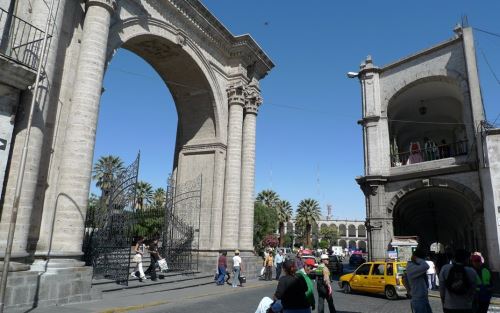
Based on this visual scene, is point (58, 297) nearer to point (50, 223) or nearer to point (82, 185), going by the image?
point (50, 223)

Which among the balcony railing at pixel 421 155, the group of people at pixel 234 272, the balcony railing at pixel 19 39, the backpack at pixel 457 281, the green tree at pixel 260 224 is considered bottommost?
the group of people at pixel 234 272

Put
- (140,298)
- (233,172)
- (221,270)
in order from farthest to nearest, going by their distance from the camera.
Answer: (233,172)
(221,270)
(140,298)

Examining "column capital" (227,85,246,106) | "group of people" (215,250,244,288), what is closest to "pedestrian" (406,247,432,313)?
"group of people" (215,250,244,288)

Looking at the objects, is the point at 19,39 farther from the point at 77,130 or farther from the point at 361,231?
the point at 361,231

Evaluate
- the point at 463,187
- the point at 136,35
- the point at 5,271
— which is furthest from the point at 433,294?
the point at 136,35

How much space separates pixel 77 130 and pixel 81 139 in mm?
274

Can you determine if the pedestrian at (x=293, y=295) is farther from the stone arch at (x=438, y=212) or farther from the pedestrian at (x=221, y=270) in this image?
the stone arch at (x=438, y=212)

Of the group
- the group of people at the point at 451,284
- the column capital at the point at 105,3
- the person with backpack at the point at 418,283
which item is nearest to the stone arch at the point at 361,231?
the column capital at the point at 105,3

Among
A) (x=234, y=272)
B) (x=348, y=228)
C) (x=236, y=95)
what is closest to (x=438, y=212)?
(x=236, y=95)

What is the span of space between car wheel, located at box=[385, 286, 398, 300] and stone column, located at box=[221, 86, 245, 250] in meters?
7.18

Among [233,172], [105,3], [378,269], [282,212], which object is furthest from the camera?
[282,212]

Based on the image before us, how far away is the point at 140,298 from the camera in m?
10.8

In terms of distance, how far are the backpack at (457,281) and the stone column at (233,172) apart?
13.0 meters

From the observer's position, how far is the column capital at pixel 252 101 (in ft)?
65.4
